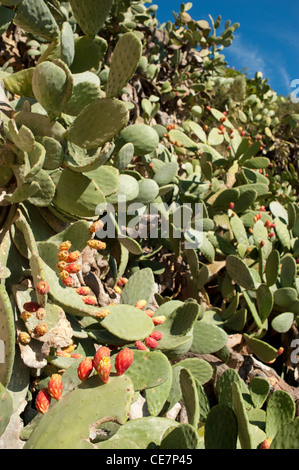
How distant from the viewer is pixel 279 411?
99cm

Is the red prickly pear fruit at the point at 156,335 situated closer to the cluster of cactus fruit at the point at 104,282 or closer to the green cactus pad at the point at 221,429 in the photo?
the cluster of cactus fruit at the point at 104,282

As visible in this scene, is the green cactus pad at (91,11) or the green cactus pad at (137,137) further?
the green cactus pad at (137,137)

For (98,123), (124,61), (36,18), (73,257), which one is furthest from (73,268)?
(36,18)

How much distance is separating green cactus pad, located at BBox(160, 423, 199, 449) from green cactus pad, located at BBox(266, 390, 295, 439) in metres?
0.36

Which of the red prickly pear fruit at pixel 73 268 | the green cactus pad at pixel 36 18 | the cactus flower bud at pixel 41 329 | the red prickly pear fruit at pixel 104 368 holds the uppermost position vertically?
the green cactus pad at pixel 36 18

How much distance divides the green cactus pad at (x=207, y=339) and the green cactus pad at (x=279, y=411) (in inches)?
11.0

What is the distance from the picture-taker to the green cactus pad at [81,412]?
69 cm

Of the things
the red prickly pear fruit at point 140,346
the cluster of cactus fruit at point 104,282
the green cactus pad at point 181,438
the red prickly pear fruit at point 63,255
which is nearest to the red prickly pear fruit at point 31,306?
the cluster of cactus fruit at point 104,282

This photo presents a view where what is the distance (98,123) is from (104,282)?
639 mm

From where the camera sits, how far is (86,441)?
27.4 inches

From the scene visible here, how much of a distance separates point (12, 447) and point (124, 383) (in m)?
0.26

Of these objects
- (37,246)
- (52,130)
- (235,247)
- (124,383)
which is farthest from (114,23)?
(124,383)

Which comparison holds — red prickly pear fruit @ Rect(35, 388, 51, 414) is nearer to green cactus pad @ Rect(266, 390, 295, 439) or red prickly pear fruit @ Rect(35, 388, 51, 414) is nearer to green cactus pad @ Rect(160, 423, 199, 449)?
green cactus pad @ Rect(160, 423, 199, 449)
